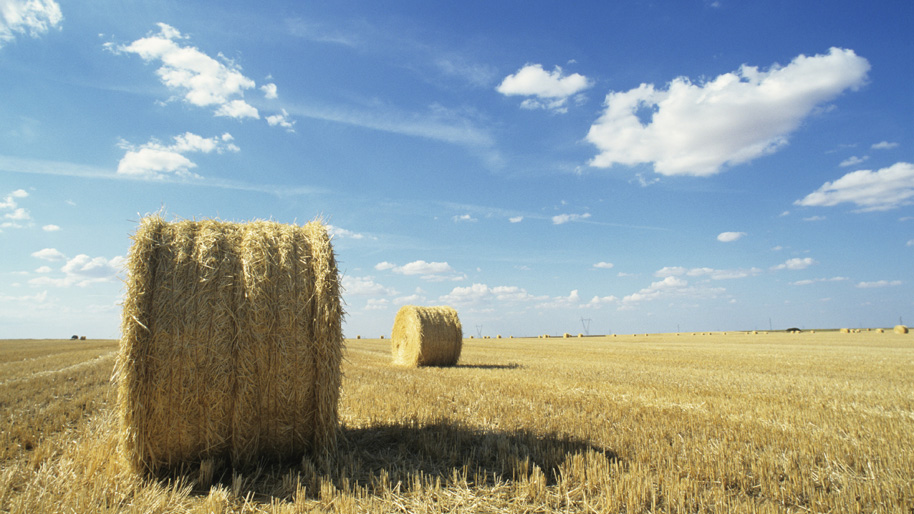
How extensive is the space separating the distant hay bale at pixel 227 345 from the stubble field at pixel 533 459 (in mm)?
338

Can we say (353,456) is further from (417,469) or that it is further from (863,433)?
(863,433)

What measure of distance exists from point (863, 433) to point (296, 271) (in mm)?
6469

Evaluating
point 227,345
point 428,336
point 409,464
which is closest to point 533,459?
point 409,464

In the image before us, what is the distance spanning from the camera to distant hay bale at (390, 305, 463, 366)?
13.6 metres

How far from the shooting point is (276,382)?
4707mm

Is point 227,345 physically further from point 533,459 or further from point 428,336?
point 428,336

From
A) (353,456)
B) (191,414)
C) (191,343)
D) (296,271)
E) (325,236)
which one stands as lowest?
(353,456)

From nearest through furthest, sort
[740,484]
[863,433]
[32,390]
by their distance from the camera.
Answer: [740,484] → [863,433] → [32,390]

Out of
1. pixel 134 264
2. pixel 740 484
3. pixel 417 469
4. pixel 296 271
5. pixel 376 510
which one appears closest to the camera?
pixel 376 510

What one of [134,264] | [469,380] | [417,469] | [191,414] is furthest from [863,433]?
[134,264]

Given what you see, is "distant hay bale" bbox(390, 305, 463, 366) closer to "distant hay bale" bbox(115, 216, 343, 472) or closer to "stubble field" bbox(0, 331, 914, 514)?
"stubble field" bbox(0, 331, 914, 514)

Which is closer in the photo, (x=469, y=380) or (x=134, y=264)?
(x=134, y=264)

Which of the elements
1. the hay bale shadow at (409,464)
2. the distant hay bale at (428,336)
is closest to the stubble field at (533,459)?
the hay bale shadow at (409,464)

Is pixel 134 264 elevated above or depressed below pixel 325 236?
below
